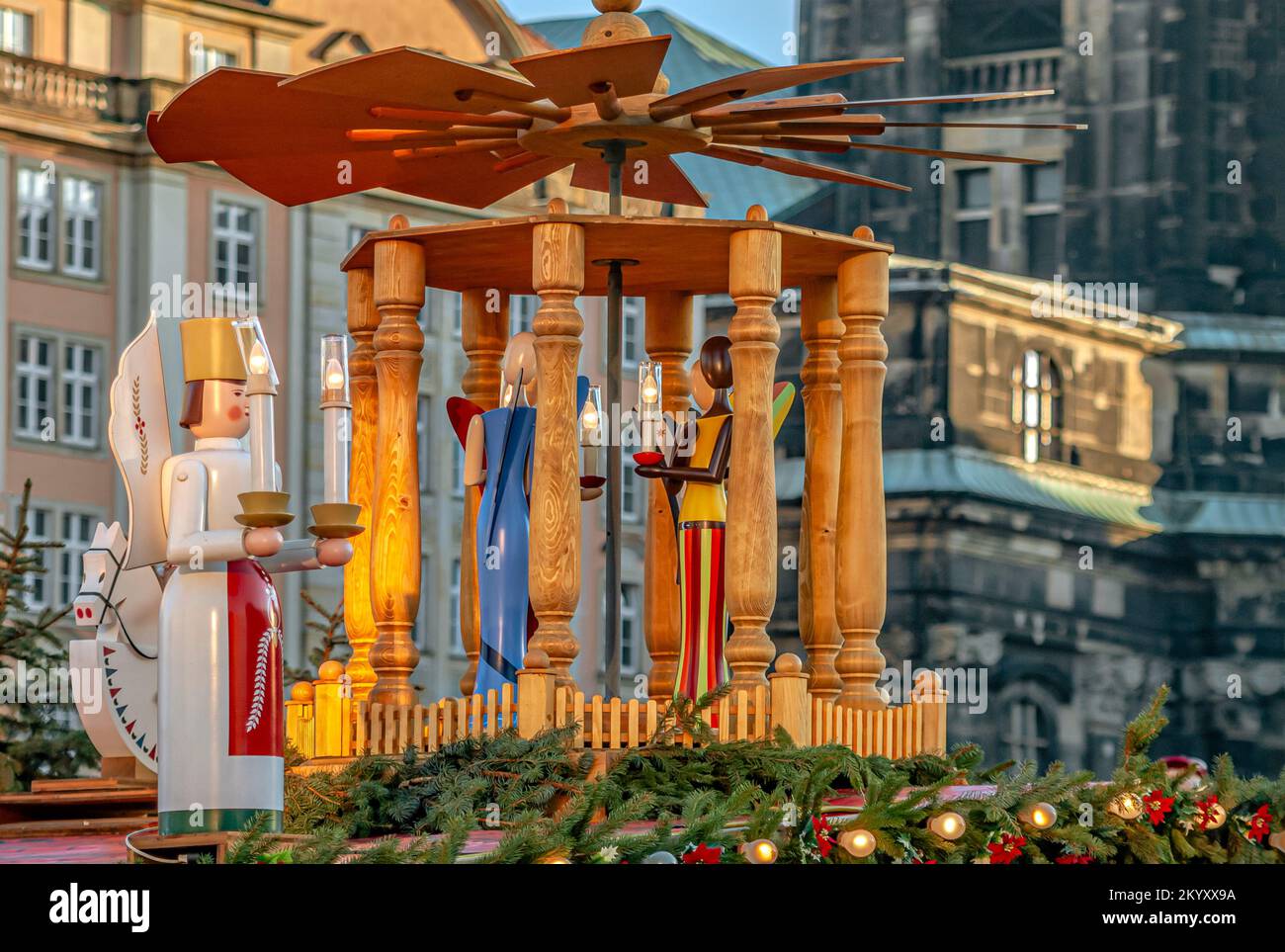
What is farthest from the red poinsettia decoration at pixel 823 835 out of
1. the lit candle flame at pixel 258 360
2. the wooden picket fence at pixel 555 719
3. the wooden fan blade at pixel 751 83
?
the wooden fan blade at pixel 751 83

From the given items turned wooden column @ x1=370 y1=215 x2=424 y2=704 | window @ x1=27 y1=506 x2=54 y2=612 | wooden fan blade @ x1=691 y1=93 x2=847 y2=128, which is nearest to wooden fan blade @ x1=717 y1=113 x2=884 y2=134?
wooden fan blade @ x1=691 y1=93 x2=847 y2=128

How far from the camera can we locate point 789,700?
12.1 metres

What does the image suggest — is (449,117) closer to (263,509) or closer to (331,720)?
(331,720)

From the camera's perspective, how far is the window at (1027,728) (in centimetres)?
5527

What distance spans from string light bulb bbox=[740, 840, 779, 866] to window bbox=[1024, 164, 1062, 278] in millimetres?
52539

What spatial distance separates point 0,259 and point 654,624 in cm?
2914

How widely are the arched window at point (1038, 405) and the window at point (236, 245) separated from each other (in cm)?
1910

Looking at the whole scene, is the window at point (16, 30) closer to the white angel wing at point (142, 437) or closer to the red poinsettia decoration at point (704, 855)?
the white angel wing at point (142, 437)

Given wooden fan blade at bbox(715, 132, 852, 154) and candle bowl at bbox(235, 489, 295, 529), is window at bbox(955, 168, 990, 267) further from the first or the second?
candle bowl at bbox(235, 489, 295, 529)

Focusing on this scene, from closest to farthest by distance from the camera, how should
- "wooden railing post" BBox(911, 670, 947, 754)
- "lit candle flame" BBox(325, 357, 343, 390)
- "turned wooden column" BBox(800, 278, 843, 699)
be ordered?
"lit candle flame" BBox(325, 357, 343, 390)
"wooden railing post" BBox(911, 670, 947, 754)
"turned wooden column" BBox(800, 278, 843, 699)

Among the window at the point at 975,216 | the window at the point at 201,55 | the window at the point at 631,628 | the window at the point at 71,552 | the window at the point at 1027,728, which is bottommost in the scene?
the window at the point at 1027,728

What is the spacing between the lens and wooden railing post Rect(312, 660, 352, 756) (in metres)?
12.6

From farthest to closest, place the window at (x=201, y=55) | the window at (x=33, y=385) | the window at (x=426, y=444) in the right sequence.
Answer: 1. the window at (x=426, y=444)
2. the window at (x=201, y=55)
3. the window at (x=33, y=385)
